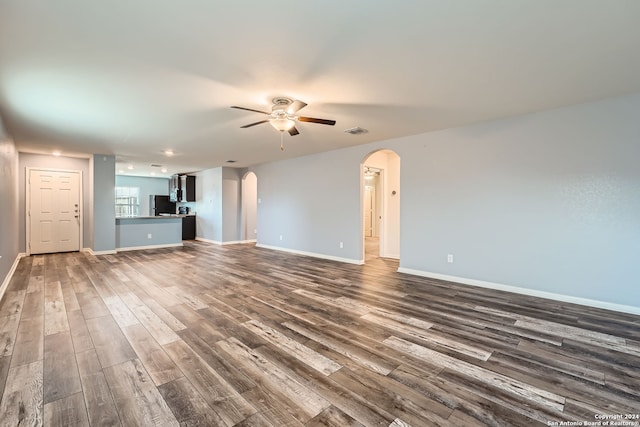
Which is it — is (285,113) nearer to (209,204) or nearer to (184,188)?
(209,204)

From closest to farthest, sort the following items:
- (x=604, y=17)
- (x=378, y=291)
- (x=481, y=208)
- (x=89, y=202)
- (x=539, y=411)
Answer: (x=539, y=411) → (x=604, y=17) → (x=378, y=291) → (x=481, y=208) → (x=89, y=202)

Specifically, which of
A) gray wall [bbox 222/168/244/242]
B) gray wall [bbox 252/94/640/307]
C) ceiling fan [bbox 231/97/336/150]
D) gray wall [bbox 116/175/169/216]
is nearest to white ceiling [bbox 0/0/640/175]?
ceiling fan [bbox 231/97/336/150]

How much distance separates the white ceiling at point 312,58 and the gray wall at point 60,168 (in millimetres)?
3221

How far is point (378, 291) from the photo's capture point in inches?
159

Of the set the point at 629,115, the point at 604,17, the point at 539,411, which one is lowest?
the point at 539,411

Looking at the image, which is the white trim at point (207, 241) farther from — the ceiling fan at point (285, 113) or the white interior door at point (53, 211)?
the ceiling fan at point (285, 113)

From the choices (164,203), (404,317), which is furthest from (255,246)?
(404,317)

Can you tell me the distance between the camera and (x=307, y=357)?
7.41 ft

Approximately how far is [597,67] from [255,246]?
7.66 metres

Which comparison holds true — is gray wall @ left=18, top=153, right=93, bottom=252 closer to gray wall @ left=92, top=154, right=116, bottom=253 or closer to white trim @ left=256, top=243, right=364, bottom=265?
gray wall @ left=92, top=154, right=116, bottom=253

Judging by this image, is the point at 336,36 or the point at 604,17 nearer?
the point at 604,17

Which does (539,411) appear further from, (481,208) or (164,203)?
(164,203)

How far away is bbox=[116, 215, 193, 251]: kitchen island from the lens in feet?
24.6

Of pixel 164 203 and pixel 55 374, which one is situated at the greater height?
pixel 164 203
